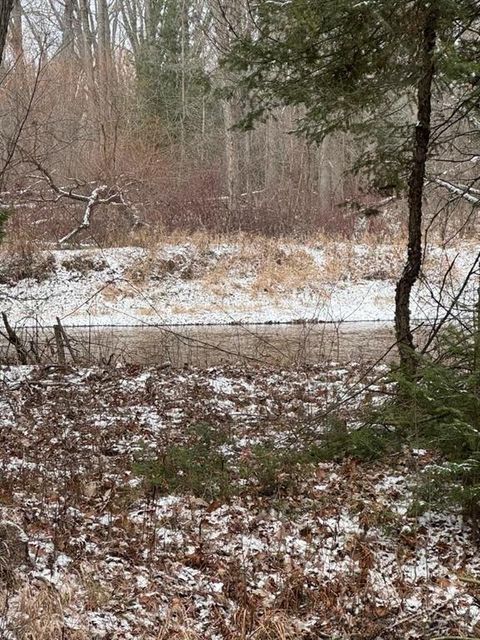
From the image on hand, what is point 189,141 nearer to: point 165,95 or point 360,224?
point 165,95

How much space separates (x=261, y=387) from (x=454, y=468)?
4.82 metres

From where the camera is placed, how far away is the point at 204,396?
26.6 ft

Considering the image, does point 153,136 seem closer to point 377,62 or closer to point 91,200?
point 91,200

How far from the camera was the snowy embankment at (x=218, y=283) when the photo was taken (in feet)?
59.0

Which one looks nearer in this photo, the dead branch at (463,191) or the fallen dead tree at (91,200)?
the dead branch at (463,191)

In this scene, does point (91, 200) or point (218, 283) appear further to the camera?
point (91, 200)

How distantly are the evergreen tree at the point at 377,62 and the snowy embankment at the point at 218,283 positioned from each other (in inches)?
416

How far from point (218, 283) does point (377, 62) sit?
13807mm

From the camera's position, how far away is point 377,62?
612 cm

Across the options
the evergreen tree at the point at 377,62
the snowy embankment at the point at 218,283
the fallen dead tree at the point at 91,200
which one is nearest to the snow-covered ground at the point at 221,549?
the evergreen tree at the point at 377,62

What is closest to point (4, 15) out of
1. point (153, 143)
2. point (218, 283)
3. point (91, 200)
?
point (218, 283)

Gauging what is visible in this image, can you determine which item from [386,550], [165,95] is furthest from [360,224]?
[386,550]

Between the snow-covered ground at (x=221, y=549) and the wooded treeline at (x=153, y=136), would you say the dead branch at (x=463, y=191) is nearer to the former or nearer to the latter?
the snow-covered ground at (x=221, y=549)

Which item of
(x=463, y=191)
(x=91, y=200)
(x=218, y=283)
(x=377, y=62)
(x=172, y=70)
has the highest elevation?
(x=172, y=70)
